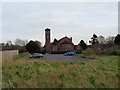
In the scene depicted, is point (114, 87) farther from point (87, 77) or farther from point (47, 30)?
point (47, 30)

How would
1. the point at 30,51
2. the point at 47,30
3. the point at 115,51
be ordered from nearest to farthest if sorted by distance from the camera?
the point at 115,51, the point at 30,51, the point at 47,30

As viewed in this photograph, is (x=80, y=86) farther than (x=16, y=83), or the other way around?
(x=16, y=83)

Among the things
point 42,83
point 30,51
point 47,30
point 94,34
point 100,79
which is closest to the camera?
point 42,83

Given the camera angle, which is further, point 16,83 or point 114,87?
point 16,83

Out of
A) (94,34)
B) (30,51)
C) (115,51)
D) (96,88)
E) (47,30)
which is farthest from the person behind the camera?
(47,30)

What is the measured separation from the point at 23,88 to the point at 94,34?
51.1 m

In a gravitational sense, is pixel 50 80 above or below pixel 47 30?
below

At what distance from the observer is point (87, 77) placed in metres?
7.09

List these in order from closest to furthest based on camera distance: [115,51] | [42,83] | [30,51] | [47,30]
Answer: [42,83] → [115,51] → [30,51] → [47,30]

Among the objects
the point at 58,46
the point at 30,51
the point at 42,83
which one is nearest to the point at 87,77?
the point at 42,83

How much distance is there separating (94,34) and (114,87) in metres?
50.4

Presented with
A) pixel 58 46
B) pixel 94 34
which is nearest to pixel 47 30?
pixel 58 46

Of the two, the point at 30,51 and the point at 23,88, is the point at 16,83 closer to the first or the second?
the point at 23,88

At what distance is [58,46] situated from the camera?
60.4m
